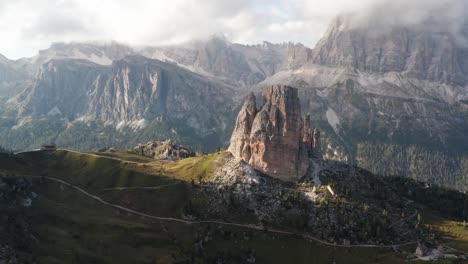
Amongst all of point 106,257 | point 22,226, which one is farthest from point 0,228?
point 106,257

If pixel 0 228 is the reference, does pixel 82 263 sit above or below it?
below

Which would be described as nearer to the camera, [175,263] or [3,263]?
[3,263]

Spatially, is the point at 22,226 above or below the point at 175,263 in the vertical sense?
above

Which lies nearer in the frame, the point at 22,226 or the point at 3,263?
the point at 3,263

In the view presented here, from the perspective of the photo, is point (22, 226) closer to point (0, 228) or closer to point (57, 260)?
point (0, 228)

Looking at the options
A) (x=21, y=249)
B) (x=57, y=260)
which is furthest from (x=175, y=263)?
(x=21, y=249)

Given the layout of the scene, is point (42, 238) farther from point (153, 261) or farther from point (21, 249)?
point (153, 261)

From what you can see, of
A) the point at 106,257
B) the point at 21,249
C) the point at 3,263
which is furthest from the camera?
the point at 106,257

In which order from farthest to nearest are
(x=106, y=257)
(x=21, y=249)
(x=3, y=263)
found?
(x=106, y=257), (x=21, y=249), (x=3, y=263)
